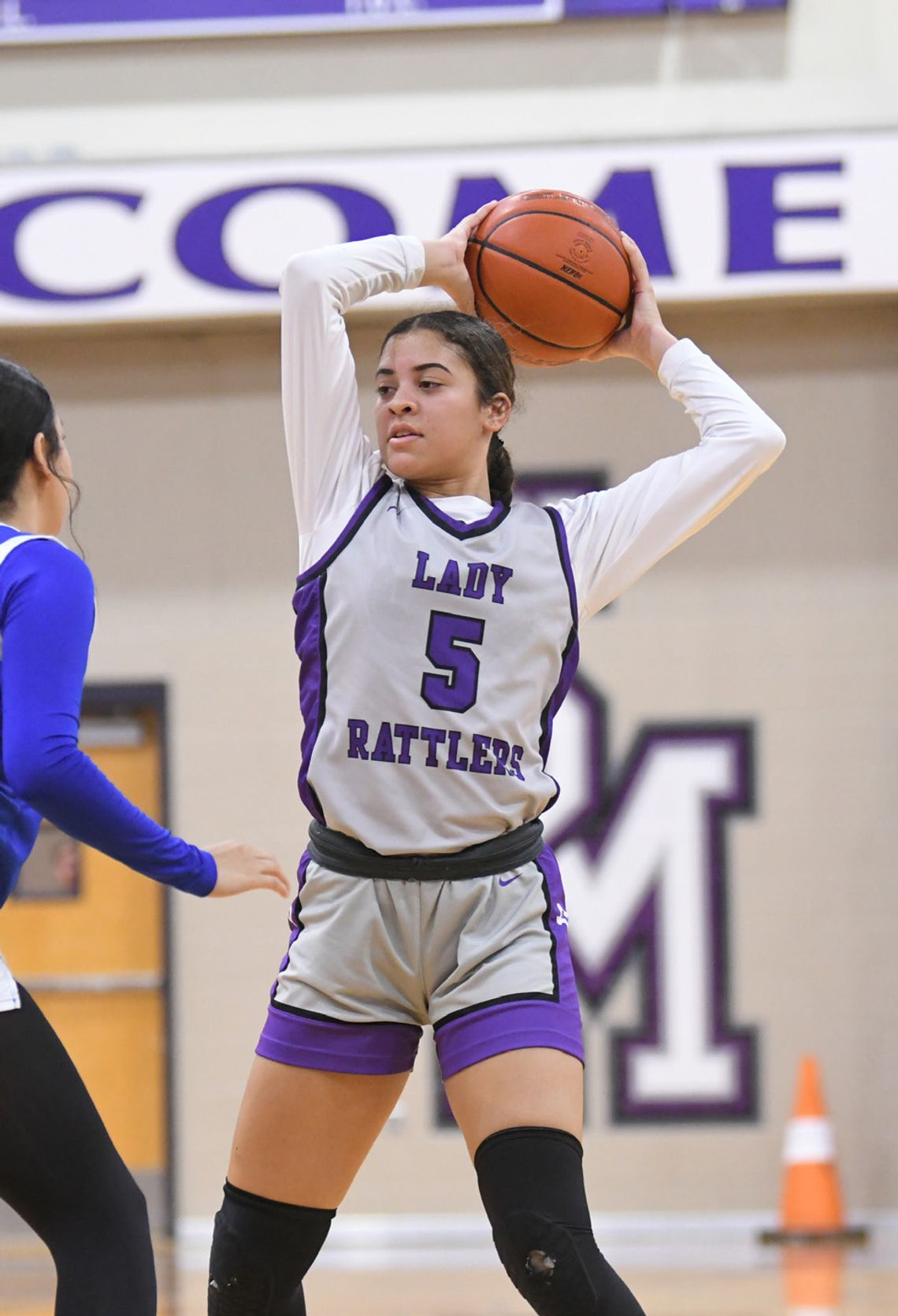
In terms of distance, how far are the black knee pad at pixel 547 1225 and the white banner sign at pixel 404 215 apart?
14.0ft

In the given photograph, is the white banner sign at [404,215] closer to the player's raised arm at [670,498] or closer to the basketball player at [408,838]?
the player's raised arm at [670,498]

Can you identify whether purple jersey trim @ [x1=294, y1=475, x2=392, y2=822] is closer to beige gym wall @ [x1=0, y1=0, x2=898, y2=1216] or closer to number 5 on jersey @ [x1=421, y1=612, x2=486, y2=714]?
number 5 on jersey @ [x1=421, y1=612, x2=486, y2=714]

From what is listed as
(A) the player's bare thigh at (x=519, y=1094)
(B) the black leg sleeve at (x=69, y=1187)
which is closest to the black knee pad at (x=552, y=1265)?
(A) the player's bare thigh at (x=519, y=1094)

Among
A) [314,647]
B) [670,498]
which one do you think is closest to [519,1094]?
[314,647]

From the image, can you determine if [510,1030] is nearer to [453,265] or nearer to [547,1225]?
[547,1225]

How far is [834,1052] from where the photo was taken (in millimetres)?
6238

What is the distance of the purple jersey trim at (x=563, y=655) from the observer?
8.46ft

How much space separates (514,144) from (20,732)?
468cm

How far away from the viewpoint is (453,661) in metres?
2.46

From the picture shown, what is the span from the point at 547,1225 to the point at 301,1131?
1.36 feet

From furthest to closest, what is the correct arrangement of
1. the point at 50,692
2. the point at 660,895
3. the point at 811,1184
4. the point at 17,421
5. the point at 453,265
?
1. the point at 660,895
2. the point at 811,1184
3. the point at 453,265
4. the point at 17,421
5. the point at 50,692

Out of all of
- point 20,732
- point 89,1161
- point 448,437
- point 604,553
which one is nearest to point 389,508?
point 448,437

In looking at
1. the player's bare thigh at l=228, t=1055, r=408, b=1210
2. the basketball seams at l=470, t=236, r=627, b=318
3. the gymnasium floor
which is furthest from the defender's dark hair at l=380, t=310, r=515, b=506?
the gymnasium floor

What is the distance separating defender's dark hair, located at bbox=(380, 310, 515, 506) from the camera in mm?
2641
